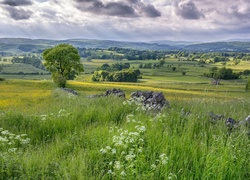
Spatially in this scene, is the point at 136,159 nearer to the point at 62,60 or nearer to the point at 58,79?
the point at 58,79

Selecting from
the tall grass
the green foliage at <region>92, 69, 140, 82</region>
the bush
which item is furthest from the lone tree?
the tall grass

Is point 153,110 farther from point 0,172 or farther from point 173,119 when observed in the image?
point 0,172

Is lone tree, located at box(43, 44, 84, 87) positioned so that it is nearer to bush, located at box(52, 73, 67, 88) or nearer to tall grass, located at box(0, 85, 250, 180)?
bush, located at box(52, 73, 67, 88)

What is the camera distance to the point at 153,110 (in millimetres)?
10797

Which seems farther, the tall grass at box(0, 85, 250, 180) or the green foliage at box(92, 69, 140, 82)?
the green foliage at box(92, 69, 140, 82)

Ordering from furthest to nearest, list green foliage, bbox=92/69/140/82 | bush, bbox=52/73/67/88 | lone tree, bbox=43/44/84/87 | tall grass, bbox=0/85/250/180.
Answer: green foliage, bbox=92/69/140/82 → lone tree, bbox=43/44/84/87 → bush, bbox=52/73/67/88 → tall grass, bbox=0/85/250/180

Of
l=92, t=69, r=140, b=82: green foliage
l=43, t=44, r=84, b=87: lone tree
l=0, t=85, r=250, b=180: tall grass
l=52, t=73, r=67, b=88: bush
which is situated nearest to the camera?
l=0, t=85, r=250, b=180: tall grass

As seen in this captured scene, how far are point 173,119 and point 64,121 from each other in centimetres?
440

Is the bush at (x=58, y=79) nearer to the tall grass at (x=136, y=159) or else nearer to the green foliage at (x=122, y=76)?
the green foliage at (x=122, y=76)

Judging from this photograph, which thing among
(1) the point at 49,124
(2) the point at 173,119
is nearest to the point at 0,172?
(1) the point at 49,124

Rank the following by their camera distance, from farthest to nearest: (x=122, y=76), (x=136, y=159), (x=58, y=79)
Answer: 1. (x=122, y=76)
2. (x=58, y=79)
3. (x=136, y=159)

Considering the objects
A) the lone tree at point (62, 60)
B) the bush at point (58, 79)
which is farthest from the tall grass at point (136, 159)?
the lone tree at point (62, 60)

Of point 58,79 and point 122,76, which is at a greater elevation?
point 58,79

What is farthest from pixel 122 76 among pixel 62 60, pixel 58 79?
pixel 58 79
